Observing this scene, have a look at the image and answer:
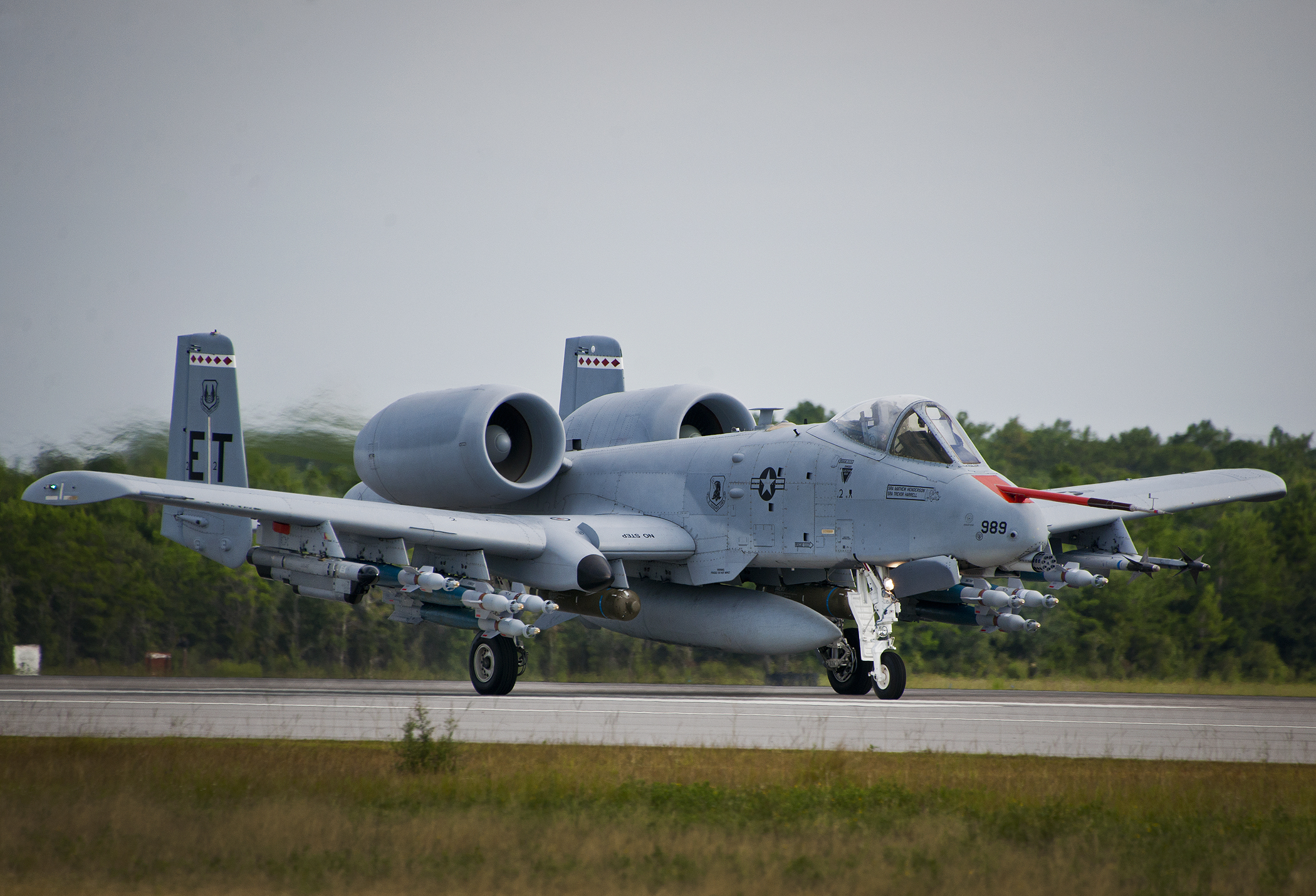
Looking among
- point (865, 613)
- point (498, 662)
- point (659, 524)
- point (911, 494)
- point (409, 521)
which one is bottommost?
point (498, 662)

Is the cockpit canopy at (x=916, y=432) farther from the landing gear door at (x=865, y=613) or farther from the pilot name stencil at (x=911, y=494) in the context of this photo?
the landing gear door at (x=865, y=613)

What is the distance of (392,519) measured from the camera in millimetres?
15719

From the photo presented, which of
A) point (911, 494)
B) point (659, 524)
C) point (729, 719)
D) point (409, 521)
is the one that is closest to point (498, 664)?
point (409, 521)

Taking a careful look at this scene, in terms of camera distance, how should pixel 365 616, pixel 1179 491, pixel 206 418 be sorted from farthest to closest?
pixel 365 616
pixel 1179 491
pixel 206 418

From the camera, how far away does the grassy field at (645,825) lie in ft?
18.9

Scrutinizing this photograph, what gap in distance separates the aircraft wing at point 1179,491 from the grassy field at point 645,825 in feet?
31.1

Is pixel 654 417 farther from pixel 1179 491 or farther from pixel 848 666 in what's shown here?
pixel 1179 491

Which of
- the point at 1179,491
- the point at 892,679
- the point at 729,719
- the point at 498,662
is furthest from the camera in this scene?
the point at 1179,491

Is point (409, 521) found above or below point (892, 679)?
above

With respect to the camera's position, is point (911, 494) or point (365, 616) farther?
point (365, 616)

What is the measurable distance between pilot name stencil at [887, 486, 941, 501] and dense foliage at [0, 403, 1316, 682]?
32.7 feet

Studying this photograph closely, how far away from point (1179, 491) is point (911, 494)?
293 inches

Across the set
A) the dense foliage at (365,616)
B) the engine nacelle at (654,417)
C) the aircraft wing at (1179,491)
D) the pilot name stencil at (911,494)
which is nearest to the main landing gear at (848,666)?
the pilot name stencil at (911,494)

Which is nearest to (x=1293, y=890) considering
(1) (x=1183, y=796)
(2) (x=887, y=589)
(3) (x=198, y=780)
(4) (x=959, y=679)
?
(1) (x=1183, y=796)
